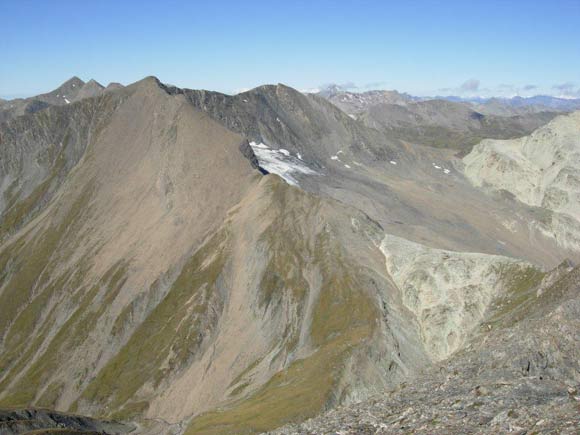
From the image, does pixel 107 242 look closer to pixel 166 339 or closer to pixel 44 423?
pixel 166 339

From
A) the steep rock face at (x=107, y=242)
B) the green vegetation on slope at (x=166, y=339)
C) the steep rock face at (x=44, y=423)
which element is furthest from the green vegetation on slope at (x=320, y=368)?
the steep rock face at (x=107, y=242)

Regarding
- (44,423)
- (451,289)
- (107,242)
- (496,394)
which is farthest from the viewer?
(107,242)

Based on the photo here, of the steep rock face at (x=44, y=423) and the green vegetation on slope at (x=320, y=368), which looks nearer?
the steep rock face at (x=44, y=423)

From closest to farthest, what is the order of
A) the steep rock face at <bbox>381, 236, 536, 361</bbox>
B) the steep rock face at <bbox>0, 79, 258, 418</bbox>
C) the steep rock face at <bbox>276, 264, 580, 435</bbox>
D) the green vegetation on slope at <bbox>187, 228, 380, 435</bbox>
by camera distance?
1. the steep rock face at <bbox>276, 264, 580, 435</bbox>
2. the green vegetation on slope at <bbox>187, 228, 380, 435</bbox>
3. the steep rock face at <bbox>381, 236, 536, 361</bbox>
4. the steep rock face at <bbox>0, 79, 258, 418</bbox>

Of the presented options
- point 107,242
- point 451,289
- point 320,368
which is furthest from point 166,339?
point 451,289

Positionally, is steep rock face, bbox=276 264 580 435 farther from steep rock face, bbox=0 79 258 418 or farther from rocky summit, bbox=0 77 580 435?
steep rock face, bbox=0 79 258 418

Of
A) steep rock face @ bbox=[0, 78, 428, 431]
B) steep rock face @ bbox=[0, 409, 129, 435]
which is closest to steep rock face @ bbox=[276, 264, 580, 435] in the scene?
steep rock face @ bbox=[0, 78, 428, 431]

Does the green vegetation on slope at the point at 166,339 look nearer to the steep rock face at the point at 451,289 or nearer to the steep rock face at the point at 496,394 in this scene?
the steep rock face at the point at 451,289

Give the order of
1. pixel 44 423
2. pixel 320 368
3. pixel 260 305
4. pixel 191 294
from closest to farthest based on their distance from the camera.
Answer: pixel 44 423
pixel 320 368
pixel 260 305
pixel 191 294
